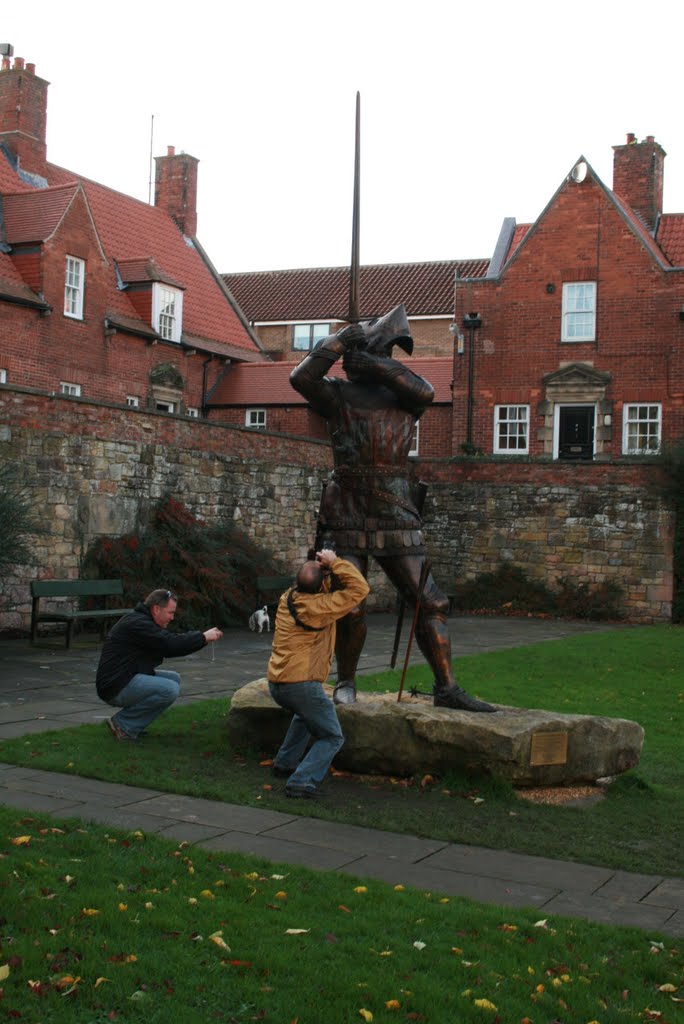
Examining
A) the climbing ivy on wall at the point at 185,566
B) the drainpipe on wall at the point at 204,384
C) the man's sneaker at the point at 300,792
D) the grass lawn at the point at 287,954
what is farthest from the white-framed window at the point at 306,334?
the grass lawn at the point at 287,954

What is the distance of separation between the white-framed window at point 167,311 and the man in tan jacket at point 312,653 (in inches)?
923

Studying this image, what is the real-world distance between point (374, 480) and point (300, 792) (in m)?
2.21

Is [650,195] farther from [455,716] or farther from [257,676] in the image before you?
[455,716]

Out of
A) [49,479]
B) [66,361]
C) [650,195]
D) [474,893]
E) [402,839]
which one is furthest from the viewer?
[650,195]

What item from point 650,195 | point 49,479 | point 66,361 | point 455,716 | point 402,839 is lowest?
point 402,839

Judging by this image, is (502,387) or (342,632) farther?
(502,387)

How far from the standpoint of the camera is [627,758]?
25.0 feet

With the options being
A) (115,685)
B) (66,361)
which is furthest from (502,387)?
(115,685)

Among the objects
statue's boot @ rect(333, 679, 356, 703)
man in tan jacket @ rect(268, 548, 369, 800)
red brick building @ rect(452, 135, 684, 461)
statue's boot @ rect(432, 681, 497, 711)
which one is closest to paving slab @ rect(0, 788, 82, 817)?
man in tan jacket @ rect(268, 548, 369, 800)

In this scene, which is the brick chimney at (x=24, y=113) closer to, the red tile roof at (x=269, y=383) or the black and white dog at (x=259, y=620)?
the red tile roof at (x=269, y=383)

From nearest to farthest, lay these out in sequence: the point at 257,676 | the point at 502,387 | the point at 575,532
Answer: the point at 257,676
the point at 575,532
the point at 502,387

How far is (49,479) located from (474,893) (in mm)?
12214

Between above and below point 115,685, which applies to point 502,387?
above

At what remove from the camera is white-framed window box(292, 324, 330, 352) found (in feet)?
144
